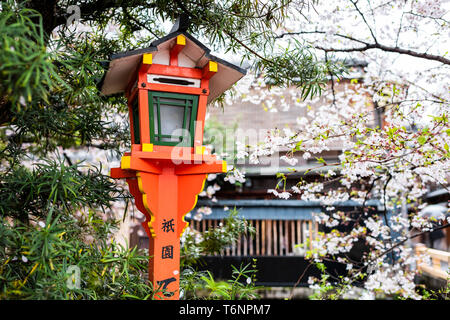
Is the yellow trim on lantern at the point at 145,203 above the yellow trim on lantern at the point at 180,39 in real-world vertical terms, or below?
below

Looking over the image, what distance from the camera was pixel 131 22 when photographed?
2.91 meters

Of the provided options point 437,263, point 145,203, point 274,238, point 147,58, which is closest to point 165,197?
point 145,203

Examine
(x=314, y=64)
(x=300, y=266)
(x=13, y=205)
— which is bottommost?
(x=300, y=266)

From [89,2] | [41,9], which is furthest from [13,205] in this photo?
[89,2]

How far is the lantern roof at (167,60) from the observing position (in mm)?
1992

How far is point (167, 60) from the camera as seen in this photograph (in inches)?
83.7

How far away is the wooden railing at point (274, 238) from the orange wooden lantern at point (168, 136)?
3927mm

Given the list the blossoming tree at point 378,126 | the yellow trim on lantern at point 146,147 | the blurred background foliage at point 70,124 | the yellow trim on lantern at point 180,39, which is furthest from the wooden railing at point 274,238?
the yellow trim on lantern at point 180,39

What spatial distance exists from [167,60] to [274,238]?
450 centimetres

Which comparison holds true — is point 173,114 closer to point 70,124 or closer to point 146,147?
point 146,147

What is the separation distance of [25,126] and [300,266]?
4788mm

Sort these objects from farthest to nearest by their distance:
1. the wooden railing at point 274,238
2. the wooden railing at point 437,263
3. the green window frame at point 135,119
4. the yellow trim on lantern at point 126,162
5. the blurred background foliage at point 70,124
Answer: the wooden railing at point 274,238 → the wooden railing at point 437,263 → the green window frame at point 135,119 → the yellow trim on lantern at point 126,162 → the blurred background foliage at point 70,124

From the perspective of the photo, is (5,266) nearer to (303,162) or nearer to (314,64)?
(314,64)

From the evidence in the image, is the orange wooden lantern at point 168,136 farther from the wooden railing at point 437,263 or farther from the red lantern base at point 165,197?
the wooden railing at point 437,263
